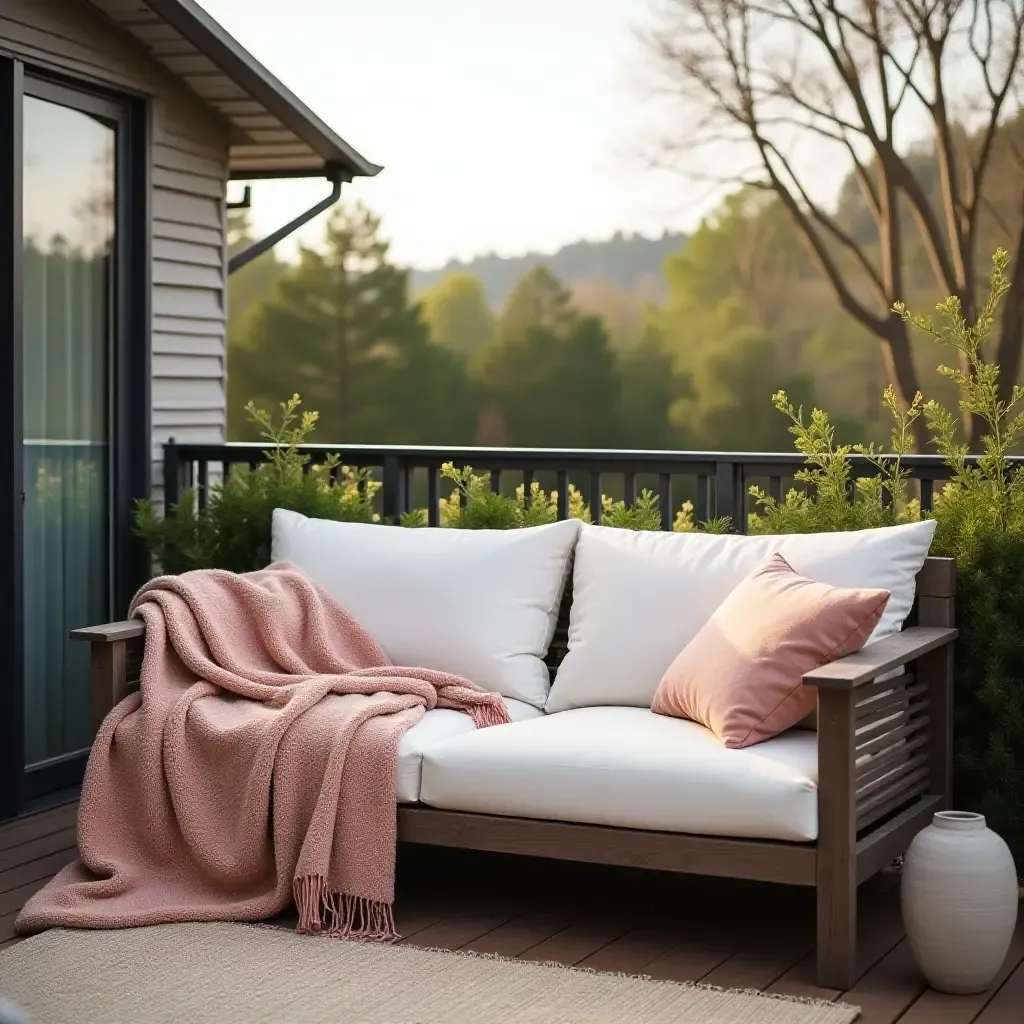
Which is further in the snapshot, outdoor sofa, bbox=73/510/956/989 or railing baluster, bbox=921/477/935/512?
railing baluster, bbox=921/477/935/512

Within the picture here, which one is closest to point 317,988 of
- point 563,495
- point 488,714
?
point 488,714

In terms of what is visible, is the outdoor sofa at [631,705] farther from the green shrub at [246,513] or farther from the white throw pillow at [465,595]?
the green shrub at [246,513]

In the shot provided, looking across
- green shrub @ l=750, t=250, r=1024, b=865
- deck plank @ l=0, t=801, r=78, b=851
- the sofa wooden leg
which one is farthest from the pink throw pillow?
deck plank @ l=0, t=801, r=78, b=851

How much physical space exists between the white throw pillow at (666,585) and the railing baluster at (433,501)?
42.2 inches

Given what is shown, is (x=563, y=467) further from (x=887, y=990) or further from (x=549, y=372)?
(x=549, y=372)

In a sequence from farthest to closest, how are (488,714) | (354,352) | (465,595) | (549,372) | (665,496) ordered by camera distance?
(354,352), (549,372), (665,496), (465,595), (488,714)

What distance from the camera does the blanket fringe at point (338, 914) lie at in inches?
134

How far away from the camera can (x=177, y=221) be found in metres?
5.30

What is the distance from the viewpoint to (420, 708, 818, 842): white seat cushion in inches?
124

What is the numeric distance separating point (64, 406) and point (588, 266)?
33.5ft

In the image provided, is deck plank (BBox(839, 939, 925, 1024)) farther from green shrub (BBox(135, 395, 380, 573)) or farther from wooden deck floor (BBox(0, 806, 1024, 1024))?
green shrub (BBox(135, 395, 380, 573))

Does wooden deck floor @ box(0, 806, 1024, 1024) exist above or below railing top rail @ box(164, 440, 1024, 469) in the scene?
below

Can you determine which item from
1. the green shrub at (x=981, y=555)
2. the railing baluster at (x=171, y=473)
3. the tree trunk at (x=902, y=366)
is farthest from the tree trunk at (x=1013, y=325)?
the railing baluster at (x=171, y=473)

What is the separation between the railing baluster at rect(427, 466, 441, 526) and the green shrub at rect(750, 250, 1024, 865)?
1223 mm
